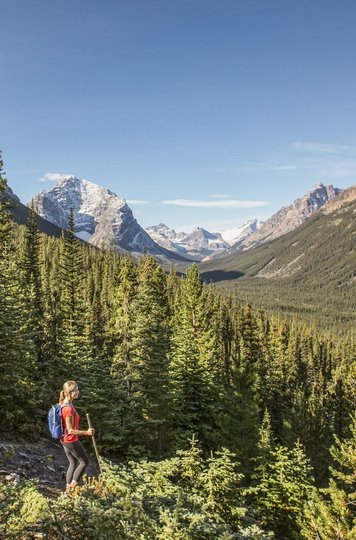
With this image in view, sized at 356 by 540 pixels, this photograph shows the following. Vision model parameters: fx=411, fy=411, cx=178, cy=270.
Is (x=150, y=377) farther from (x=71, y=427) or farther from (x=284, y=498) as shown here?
(x=71, y=427)

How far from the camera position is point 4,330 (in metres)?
20.7

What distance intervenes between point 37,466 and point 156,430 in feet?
46.1

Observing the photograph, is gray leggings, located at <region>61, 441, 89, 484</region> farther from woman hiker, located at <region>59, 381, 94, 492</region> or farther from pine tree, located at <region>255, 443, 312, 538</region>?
pine tree, located at <region>255, 443, 312, 538</region>

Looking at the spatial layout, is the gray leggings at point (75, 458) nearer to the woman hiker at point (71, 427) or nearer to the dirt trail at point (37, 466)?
the woman hiker at point (71, 427)

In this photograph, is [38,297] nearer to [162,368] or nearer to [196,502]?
[162,368]

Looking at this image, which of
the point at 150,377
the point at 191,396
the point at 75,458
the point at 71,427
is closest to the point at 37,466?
the point at 75,458

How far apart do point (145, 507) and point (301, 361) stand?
77.8m

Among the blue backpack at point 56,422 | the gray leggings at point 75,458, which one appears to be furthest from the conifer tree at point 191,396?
the blue backpack at point 56,422

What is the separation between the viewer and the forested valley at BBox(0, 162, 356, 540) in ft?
24.2

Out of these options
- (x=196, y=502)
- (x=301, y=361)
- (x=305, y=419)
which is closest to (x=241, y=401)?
(x=305, y=419)

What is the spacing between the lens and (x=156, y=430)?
89.3 feet

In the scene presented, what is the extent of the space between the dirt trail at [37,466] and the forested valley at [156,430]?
1379 millimetres

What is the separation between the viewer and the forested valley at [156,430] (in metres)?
7.38

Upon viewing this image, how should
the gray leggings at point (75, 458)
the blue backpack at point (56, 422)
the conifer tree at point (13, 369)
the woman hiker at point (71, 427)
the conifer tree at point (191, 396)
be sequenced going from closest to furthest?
the blue backpack at point (56, 422), the woman hiker at point (71, 427), the gray leggings at point (75, 458), the conifer tree at point (13, 369), the conifer tree at point (191, 396)
